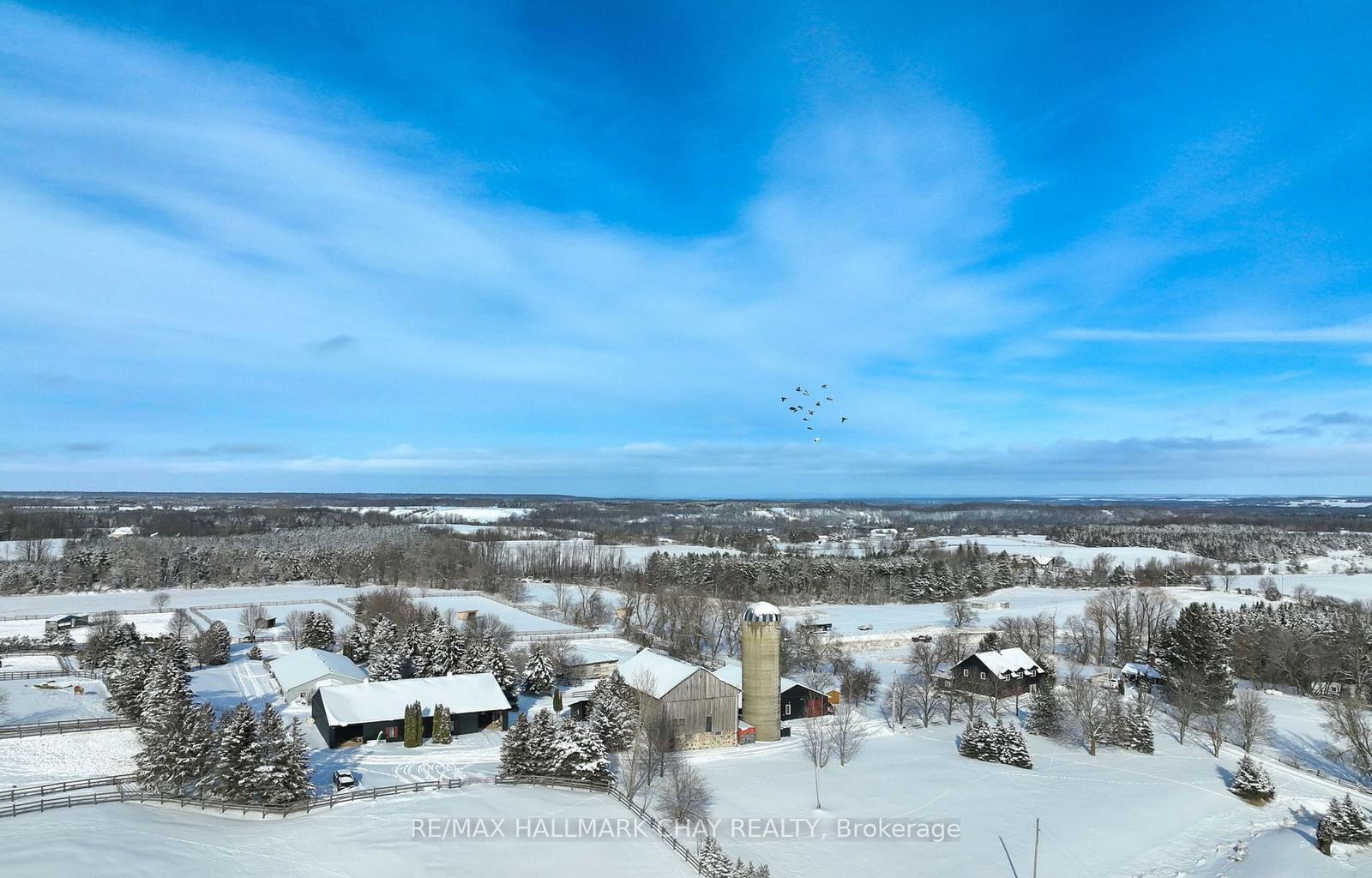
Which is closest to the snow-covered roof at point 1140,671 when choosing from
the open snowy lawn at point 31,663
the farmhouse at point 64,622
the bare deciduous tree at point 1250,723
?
the bare deciduous tree at point 1250,723

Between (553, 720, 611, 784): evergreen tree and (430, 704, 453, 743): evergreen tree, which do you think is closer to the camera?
(553, 720, 611, 784): evergreen tree

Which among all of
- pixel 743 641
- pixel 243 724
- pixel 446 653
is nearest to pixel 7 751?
pixel 243 724

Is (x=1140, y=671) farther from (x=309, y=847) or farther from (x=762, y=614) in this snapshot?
(x=309, y=847)

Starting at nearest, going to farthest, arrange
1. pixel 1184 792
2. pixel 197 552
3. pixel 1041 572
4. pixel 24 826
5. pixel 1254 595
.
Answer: pixel 24 826, pixel 1184 792, pixel 1254 595, pixel 197 552, pixel 1041 572

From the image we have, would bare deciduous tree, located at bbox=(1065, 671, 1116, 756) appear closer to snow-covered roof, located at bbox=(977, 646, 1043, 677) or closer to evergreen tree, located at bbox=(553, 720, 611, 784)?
snow-covered roof, located at bbox=(977, 646, 1043, 677)

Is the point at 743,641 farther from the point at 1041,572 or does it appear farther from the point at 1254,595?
the point at 1041,572

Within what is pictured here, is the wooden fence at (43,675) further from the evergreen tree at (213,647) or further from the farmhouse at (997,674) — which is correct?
the farmhouse at (997,674)

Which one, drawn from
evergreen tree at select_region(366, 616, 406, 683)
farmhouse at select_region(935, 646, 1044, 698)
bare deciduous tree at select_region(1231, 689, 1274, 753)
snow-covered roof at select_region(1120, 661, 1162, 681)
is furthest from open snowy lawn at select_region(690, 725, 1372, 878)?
evergreen tree at select_region(366, 616, 406, 683)
